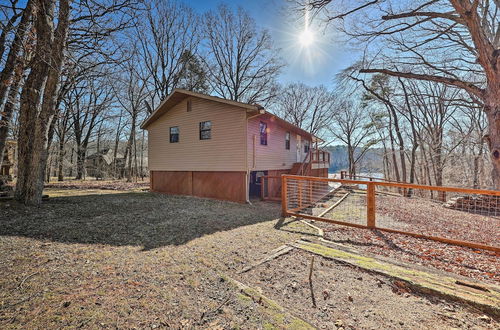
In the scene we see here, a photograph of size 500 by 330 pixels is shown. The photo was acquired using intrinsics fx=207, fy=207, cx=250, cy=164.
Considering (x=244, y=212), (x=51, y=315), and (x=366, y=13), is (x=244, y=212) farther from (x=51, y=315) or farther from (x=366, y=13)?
(x=366, y=13)

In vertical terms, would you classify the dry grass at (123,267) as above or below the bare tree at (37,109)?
below

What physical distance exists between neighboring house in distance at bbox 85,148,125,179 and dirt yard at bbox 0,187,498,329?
1843 cm

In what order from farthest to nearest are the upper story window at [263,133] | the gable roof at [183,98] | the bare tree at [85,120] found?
1. the bare tree at [85,120]
2. the upper story window at [263,133]
3. the gable roof at [183,98]

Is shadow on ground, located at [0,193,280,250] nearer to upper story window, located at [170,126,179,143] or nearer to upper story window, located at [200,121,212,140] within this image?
upper story window, located at [200,121,212,140]

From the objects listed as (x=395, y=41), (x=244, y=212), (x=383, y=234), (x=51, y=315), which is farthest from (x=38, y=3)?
(x=395, y=41)

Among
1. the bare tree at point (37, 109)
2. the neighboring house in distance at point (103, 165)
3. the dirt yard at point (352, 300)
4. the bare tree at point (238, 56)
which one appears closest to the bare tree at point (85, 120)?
the neighboring house in distance at point (103, 165)

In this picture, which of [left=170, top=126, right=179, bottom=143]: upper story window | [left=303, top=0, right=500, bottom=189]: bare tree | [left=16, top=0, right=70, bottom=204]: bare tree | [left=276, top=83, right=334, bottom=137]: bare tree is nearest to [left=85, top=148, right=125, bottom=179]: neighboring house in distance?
[left=170, top=126, right=179, bottom=143]: upper story window

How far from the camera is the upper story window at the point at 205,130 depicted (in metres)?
10.1

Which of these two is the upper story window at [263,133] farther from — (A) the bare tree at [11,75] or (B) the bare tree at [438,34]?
(A) the bare tree at [11,75]

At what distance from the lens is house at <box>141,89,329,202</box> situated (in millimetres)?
9195

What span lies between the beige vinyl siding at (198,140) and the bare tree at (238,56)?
870 cm

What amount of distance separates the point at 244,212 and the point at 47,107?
6926 millimetres

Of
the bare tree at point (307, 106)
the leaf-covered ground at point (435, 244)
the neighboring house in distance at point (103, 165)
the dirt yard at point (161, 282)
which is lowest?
the leaf-covered ground at point (435, 244)

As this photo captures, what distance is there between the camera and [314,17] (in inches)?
282
